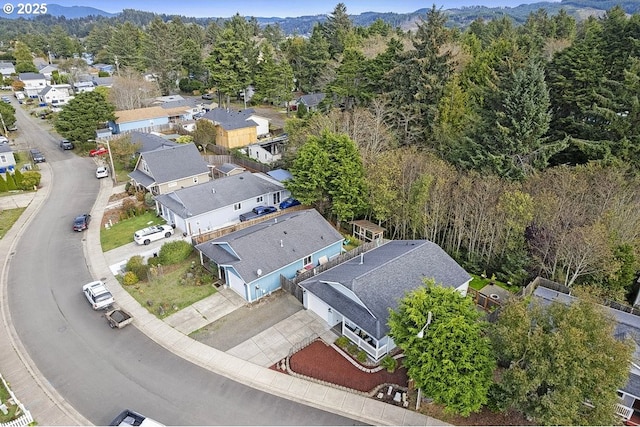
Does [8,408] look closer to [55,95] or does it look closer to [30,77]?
[55,95]

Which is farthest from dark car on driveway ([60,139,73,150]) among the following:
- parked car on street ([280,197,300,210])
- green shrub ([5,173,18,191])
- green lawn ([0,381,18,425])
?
green lawn ([0,381,18,425])

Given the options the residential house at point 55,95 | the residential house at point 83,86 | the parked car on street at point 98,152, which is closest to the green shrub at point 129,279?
the parked car on street at point 98,152

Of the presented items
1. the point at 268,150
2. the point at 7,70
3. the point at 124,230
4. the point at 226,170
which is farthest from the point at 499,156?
the point at 7,70

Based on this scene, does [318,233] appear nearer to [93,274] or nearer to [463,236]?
[463,236]

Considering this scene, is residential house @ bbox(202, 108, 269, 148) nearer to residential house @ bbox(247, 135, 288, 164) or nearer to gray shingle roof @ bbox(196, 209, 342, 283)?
residential house @ bbox(247, 135, 288, 164)

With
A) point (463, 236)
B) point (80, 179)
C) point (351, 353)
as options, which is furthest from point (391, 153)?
point (80, 179)

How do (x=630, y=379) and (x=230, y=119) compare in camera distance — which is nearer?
(x=630, y=379)
